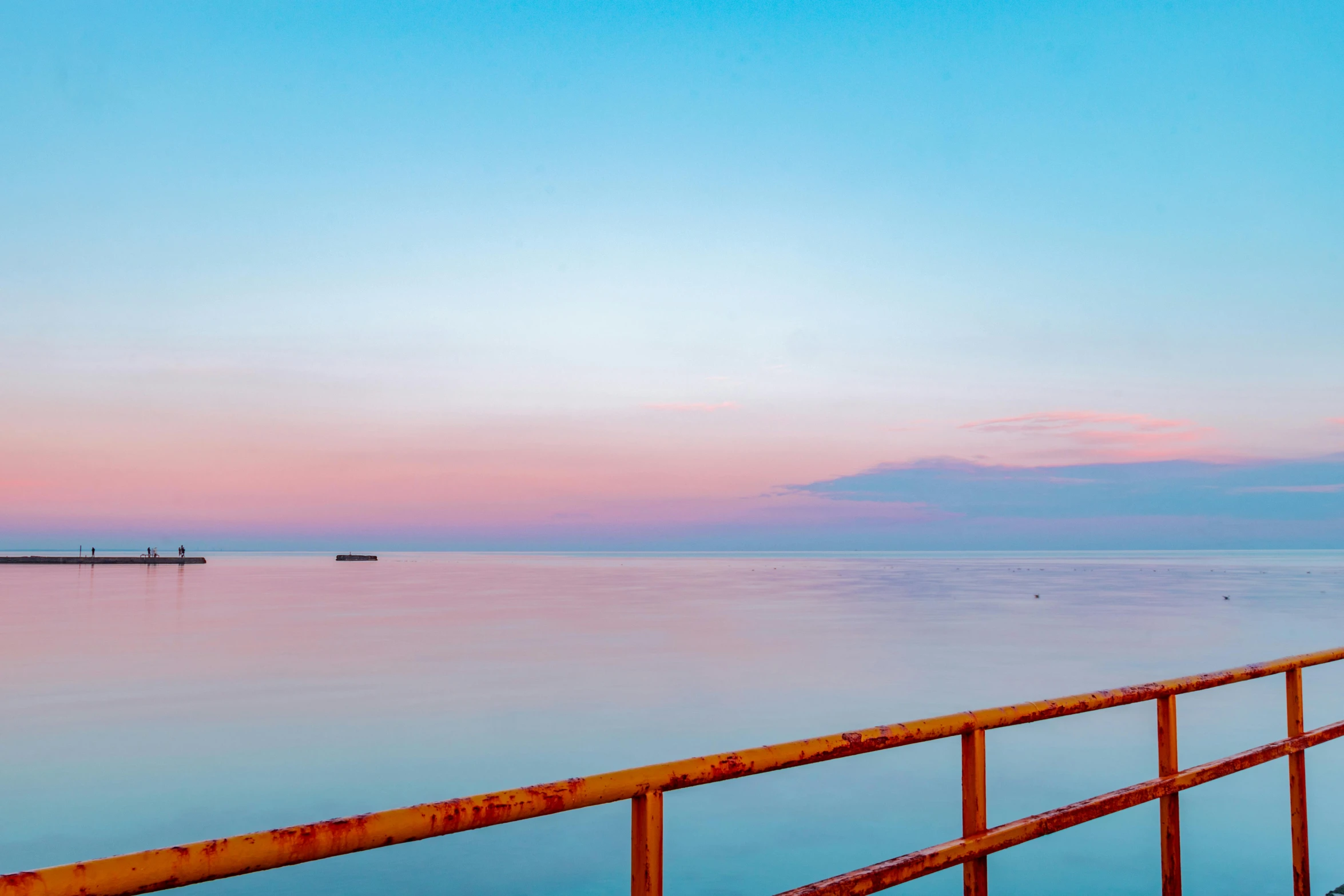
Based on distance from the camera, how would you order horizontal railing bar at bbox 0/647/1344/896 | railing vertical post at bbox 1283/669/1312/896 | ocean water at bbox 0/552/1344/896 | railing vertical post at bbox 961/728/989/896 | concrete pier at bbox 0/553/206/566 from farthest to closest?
concrete pier at bbox 0/553/206/566 < ocean water at bbox 0/552/1344/896 < railing vertical post at bbox 1283/669/1312/896 < railing vertical post at bbox 961/728/989/896 < horizontal railing bar at bbox 0/647/1344/896

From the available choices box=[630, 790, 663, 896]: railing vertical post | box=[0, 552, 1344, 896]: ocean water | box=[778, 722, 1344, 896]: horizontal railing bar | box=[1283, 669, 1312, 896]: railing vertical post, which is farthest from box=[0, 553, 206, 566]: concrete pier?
box=[630, 790, 663, 896]: railing vertical post

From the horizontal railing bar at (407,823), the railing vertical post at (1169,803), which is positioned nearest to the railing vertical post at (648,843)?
the horizontal railing bar at (407,823)

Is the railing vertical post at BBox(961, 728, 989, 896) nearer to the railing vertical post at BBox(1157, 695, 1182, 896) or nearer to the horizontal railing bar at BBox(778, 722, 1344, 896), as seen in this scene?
the horizontal railing bar at BBox(778, 722, 1344, 896)

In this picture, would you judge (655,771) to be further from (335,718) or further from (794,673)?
(794,673)

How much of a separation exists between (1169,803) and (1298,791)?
121 cm

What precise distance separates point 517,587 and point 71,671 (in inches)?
1659

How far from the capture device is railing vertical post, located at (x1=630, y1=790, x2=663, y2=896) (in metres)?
2.41

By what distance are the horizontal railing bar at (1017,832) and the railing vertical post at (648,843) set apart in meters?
0.32

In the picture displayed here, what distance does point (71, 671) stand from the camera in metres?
24.3

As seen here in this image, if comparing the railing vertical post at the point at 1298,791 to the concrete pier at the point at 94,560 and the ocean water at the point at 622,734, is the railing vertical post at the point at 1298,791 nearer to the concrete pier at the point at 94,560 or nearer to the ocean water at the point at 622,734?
the ocean water at the point at 622,734

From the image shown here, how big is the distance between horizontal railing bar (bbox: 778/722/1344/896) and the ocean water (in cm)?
642

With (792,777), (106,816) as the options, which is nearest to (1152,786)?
(792,777)

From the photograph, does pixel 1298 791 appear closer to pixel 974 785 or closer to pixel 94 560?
pixel 974 785

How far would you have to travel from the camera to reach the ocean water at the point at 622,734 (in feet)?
35.0
